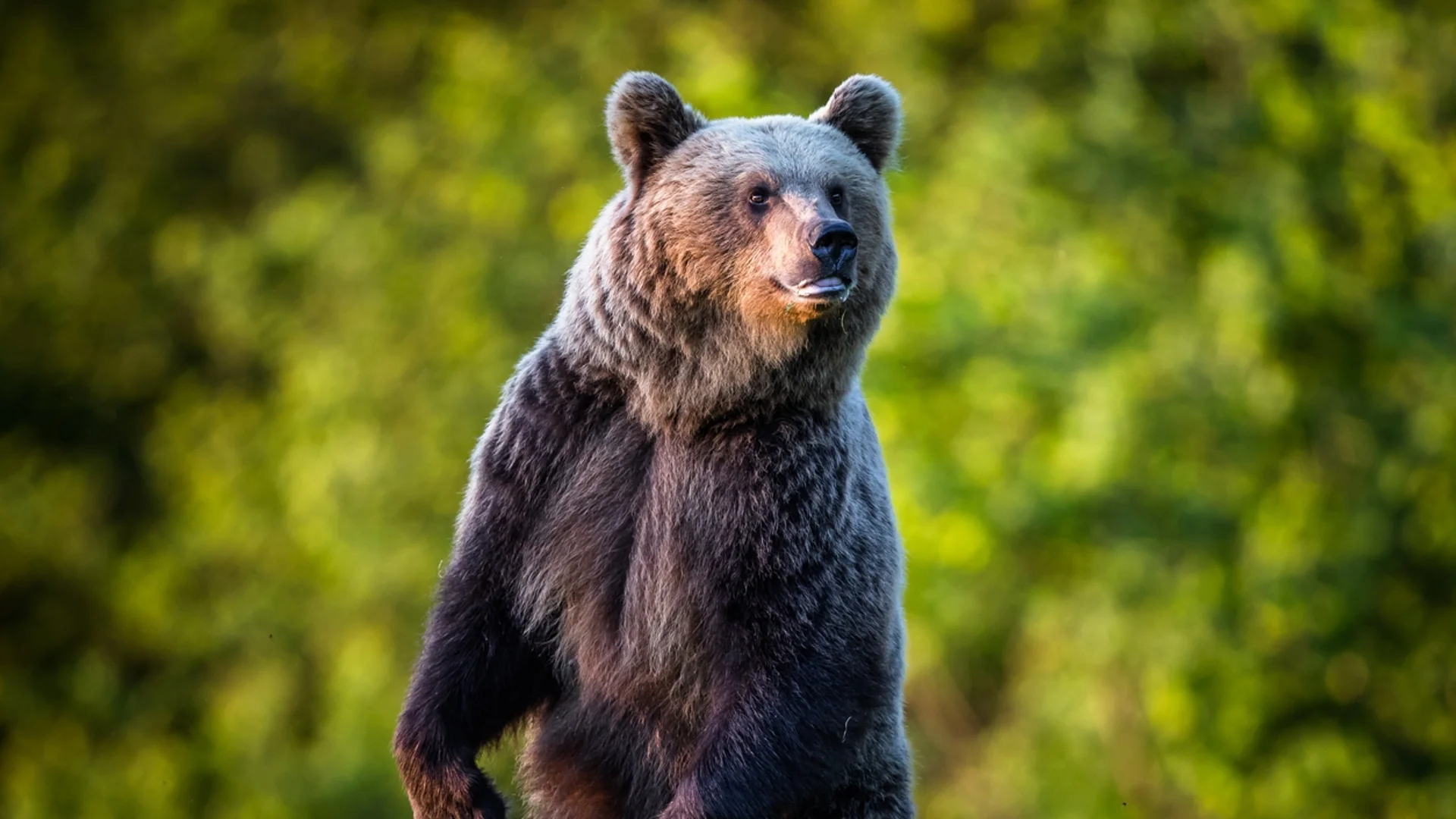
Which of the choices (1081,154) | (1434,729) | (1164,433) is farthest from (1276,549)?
(1081,154)

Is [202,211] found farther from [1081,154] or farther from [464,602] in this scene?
[464,602]

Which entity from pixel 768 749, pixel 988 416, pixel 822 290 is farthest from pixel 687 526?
pixel 988 416

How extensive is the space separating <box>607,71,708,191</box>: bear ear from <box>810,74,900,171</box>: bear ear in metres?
0.43

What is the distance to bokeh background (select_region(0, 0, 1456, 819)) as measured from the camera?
48.3ft

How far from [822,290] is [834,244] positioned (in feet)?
0.40

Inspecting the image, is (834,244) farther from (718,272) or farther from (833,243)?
(718,272)

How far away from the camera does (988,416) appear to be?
50.3 ft

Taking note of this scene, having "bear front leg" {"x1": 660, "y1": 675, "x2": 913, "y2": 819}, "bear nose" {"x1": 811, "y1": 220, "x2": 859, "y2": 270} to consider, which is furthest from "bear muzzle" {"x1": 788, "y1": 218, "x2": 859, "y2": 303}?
"bear front leg" {"x1": 660, "y1": 675, "x2": 913, "y2": 819}

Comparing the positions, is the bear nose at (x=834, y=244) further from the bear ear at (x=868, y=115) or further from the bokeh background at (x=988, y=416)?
the bokeh background at (x=988, y=416)

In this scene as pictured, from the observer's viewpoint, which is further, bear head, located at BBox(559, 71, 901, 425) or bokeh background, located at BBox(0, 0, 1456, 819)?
bokeh background, located at BBox(0, 0, 1456, 819)

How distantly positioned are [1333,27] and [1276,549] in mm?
4533

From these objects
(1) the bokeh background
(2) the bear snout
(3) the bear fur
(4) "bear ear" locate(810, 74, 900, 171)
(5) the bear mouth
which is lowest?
(1) the bokeh background

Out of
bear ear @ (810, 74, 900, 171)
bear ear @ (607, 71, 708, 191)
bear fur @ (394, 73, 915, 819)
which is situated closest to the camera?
bear fur @ (394, 73, 915, 819)

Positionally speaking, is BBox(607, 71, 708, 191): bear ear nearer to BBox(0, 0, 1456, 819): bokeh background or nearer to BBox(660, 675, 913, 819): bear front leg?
BBox(660, 675, 913, 819): bear front leg
